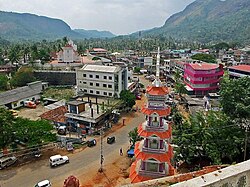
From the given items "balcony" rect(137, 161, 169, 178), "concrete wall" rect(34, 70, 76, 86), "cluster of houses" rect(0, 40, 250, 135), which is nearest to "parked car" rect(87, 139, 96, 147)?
"cluster of houses" rect(0, 40, 250, 135)

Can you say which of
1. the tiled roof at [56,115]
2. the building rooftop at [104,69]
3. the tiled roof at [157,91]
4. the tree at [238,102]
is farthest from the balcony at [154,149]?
Answer: the building rooftop at [104,69]

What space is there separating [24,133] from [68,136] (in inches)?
231

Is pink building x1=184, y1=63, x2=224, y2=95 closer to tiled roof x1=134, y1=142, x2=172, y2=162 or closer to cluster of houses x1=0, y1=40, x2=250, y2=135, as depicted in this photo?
cluster of houses x1=0, y1=40, x2=250, y2=135

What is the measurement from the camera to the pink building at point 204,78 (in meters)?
44.2

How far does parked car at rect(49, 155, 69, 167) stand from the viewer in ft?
75.1

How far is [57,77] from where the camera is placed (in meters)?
51.8

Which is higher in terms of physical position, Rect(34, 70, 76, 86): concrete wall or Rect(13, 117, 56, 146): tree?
Rect(34, 70, 76, 86): concrete wall

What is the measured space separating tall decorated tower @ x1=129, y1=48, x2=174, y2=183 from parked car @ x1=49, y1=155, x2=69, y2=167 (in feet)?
29.4

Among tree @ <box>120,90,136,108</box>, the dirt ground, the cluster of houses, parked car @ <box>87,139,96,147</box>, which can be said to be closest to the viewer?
the dirt ground

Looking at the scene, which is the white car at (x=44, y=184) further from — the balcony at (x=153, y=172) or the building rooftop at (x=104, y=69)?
the building rooftop at (x=104, y=69)

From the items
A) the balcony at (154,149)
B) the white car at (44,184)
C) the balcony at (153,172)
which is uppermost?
the balcony at (154,149)

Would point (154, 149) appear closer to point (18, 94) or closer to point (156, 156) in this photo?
point (156, 156)

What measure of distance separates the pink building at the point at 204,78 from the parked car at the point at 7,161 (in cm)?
3125

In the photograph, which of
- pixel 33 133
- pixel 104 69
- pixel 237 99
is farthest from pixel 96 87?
pixel 237 99
